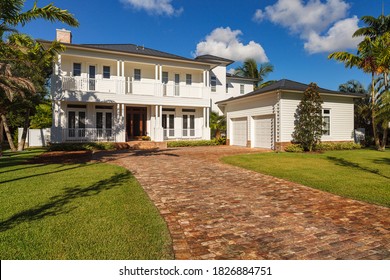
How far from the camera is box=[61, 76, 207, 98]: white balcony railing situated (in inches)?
753

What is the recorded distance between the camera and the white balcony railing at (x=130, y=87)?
19125 millimetres

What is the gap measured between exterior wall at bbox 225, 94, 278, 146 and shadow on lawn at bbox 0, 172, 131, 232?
1354 centimetres

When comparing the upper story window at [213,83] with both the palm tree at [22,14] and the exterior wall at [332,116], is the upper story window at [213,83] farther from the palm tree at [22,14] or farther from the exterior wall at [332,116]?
the palm tree at [22,14]

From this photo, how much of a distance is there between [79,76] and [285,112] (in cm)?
1609

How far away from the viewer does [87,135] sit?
65.2 feet

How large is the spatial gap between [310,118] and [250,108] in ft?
15.9

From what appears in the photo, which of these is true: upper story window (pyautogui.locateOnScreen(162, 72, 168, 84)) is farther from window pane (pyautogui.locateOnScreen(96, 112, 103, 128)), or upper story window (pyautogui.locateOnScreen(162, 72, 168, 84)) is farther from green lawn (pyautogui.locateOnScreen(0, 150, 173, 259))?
green lawn (pyautogui.locateOnScreen(0, 150, 173, 259))

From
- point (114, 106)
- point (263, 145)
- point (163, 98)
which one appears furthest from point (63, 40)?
point (263, 145)

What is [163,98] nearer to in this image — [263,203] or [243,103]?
[243,103]

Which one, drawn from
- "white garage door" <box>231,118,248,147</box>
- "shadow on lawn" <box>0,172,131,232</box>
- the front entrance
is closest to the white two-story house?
the front entrance

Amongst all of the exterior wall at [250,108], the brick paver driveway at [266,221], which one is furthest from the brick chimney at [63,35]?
the brick paver driveway at [266,221]

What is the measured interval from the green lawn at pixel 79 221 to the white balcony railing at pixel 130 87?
12930 mm

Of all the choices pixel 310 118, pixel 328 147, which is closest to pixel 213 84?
pixel 310 118

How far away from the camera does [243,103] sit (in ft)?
70.1
